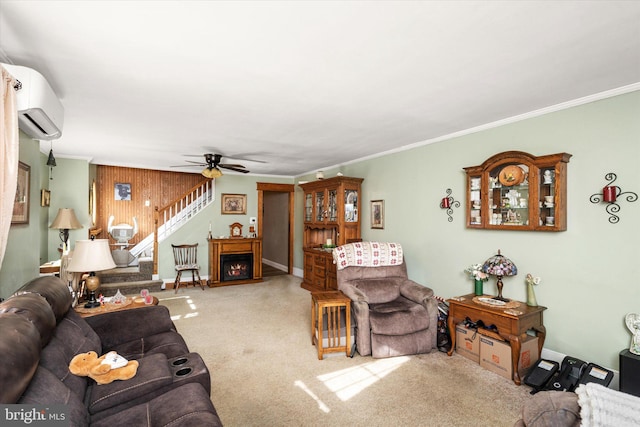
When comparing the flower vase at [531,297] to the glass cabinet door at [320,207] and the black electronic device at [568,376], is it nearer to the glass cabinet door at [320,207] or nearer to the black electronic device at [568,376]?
the black electronic device at [568,376]

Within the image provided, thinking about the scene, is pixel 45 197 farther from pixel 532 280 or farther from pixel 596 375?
pixel 596 375

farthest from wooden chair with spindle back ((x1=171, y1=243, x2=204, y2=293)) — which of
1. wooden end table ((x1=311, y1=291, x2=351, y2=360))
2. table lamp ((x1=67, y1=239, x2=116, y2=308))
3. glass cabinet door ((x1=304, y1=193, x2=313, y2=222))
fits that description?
wooden end table ((x1=311, y1=291, x2=351, y2=360))

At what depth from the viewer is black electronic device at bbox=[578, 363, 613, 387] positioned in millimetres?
2410

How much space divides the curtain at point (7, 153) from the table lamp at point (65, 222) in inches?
150

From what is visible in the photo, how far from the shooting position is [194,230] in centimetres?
666

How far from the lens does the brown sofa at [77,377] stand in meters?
1.21

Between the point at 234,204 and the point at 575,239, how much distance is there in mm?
6155

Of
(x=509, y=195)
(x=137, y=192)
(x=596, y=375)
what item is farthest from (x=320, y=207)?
(x=137, y=192)

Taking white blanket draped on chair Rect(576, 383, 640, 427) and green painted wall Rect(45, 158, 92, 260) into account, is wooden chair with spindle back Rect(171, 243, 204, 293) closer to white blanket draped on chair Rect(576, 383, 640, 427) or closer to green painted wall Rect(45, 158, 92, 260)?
green painted wall Rect(45, 158, 92, 260)

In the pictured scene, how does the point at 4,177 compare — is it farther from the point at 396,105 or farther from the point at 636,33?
the point at 636,33

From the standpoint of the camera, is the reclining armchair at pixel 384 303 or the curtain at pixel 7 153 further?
the reclining armchair at pixel 384 303

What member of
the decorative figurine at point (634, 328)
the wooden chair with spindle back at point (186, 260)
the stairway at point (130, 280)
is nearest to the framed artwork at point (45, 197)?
the stairway at point (130, 280)

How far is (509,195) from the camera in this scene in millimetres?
3248

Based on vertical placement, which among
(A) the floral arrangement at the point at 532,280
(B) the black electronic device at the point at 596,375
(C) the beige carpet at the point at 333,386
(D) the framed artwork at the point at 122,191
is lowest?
(C) the beige carpet at the point at 333,386
